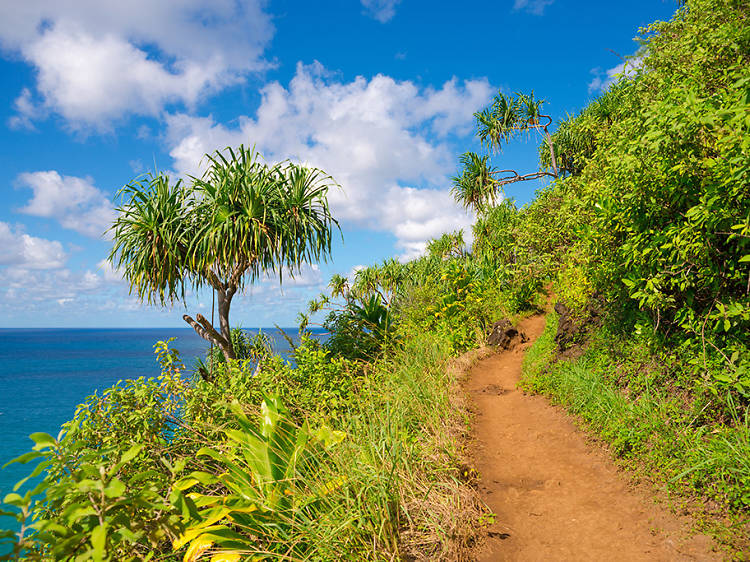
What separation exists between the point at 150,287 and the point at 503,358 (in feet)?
23.3

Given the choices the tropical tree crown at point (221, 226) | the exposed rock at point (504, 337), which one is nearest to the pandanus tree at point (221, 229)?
the tropical tree crown at point (221, 226)

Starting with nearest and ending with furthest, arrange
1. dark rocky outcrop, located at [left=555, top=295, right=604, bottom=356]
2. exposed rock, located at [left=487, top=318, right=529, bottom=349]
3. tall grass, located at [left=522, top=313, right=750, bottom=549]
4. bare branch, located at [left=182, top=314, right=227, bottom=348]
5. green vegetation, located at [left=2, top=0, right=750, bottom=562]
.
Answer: green vegetation, located at [left=2, top=0, right=750, bottom=562] → tall grass, located at [left=522, top=313, right=750, bottom=549] → dark rocky outcrop, located at [left=555, top=295, right=604, bottom=356] → bare branch, located at [left=182, top=314, right=227, bottom=348] → exposed rock, located at [left=487, top=318, right=529, bottom=349]

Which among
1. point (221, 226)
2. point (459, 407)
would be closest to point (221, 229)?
point (221, 226)

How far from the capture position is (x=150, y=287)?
7.67 metres

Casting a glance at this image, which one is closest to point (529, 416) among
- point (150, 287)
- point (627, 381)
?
point (627, 381)

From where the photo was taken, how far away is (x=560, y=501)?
11.6 ft

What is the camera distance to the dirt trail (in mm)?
2883

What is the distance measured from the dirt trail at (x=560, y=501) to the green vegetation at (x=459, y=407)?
0.72 feet

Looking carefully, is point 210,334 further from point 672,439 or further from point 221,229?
point 672,439

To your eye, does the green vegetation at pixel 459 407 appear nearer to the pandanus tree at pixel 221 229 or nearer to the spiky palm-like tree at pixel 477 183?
the pandanus tree at pixel 221 229

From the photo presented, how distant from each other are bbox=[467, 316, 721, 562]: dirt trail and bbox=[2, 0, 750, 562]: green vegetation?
219 mm

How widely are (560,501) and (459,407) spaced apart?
1940 mm

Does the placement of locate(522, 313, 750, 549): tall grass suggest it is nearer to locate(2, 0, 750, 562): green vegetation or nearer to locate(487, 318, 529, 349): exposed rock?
locate(2, 0, 750, 562): green vegetation

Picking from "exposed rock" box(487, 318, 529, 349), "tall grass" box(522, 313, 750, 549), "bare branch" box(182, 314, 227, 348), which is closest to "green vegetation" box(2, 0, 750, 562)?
"tall grass" box(522, 313, 750, 549)
